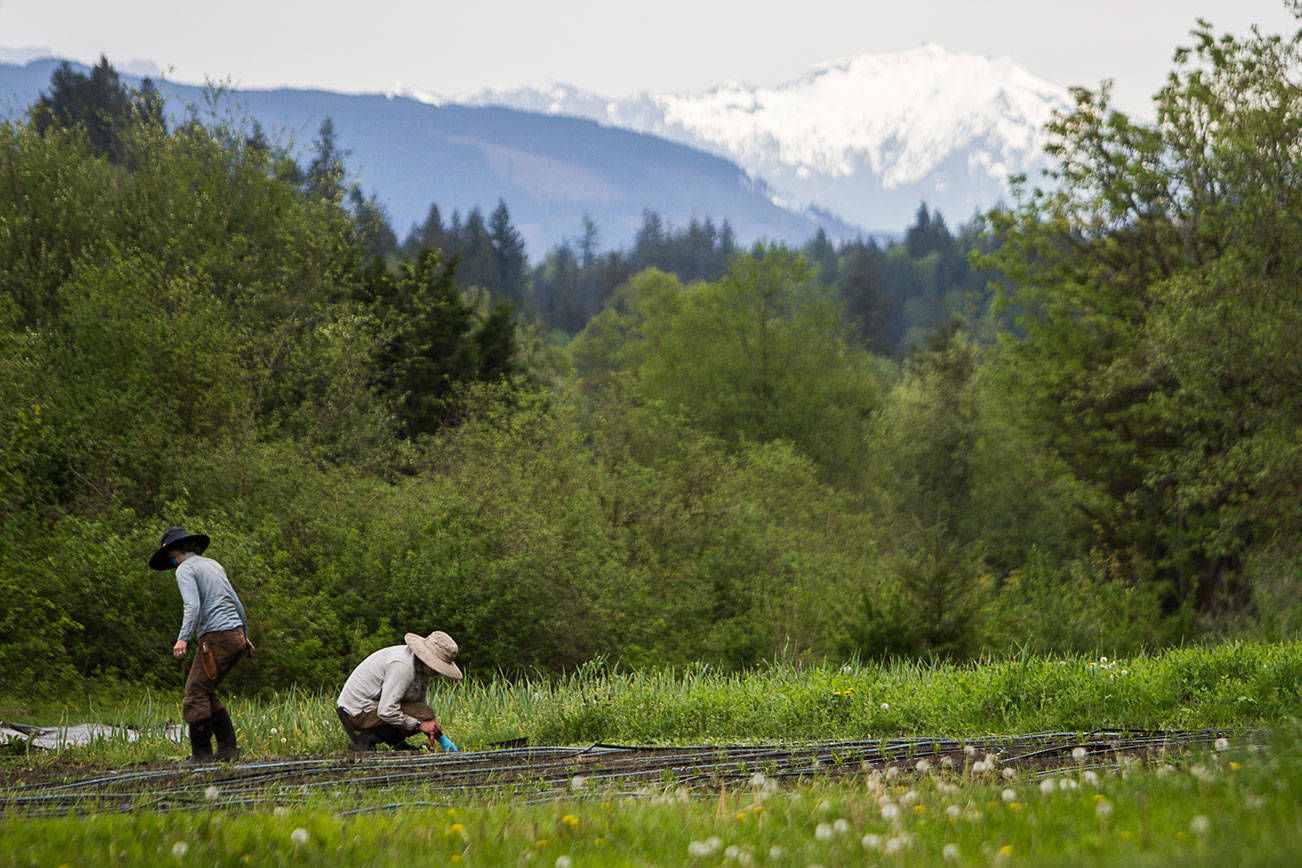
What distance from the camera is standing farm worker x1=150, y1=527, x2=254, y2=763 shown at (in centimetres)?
933

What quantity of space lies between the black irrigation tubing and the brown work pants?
1.13 m

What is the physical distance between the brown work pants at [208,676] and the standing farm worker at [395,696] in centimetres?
102

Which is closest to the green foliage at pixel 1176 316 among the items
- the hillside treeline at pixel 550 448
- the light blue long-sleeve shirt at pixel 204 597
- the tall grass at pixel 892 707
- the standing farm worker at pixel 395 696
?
the hillside treeline at pixel 550 448

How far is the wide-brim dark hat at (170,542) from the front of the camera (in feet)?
31.2

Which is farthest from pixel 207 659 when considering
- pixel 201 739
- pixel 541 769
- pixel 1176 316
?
pixel 1176 316

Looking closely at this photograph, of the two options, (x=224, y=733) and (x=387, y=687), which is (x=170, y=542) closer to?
(x=224, y=733)

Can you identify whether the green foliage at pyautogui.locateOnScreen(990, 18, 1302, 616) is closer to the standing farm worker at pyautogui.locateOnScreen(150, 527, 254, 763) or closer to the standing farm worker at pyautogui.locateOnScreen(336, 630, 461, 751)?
the standing farm worker at pyautogui.locateOnScreen(336, 630, 461, 751)

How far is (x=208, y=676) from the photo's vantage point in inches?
369

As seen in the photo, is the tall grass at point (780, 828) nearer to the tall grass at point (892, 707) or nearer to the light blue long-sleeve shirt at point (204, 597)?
the tall grass at point (892, 707)

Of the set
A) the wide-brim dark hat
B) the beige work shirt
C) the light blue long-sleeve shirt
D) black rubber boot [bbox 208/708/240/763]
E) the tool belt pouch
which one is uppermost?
the wide-brim dark hat

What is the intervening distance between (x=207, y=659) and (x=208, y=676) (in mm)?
152

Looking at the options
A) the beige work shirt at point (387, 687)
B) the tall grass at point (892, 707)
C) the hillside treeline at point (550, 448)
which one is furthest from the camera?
the hillside treeline at point (550, 448)

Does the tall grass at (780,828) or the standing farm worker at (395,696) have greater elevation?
the tall grass at (780,828)

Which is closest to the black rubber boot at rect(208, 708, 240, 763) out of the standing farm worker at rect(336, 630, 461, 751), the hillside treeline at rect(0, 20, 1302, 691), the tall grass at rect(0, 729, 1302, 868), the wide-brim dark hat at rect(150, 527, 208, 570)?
the standing farm worker at rect(336, 630, 461, 751)
